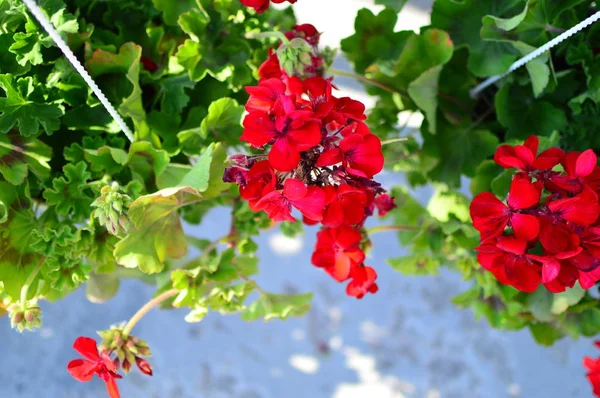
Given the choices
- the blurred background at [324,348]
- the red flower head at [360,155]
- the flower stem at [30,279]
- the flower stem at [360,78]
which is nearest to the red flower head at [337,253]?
the red flower head at [360,155]

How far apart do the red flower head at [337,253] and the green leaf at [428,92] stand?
8.8 inches

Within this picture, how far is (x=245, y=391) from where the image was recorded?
1.35 m

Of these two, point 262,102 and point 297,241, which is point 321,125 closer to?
point 262,102

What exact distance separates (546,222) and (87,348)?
0.49 metres

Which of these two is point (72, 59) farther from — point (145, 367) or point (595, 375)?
point (595, 375)

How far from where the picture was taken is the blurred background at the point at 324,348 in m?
1.35

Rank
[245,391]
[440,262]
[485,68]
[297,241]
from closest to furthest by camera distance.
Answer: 1. [485,68]
2. [440,262]
3. [245,391]
4. [297,241]

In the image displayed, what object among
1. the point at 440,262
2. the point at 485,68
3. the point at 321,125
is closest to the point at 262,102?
the point at 321,125

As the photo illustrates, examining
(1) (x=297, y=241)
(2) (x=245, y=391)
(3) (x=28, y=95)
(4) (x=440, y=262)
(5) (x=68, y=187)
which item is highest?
(3) (x=28, y=95)

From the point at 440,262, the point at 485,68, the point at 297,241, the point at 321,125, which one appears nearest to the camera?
the point at 321,125

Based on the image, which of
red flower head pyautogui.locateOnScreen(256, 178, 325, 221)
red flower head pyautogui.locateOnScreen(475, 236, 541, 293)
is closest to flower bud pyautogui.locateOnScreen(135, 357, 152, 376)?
red flower head pyautogui.locateOnScreen(256, 178, 325, 221)

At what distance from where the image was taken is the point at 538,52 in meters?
0.74

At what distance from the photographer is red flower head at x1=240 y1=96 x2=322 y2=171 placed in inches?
21.7

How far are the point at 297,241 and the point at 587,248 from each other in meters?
0.91
